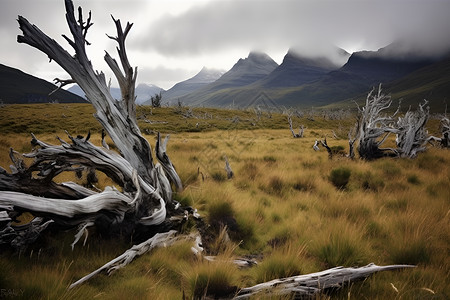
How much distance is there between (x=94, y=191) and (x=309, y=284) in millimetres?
3071

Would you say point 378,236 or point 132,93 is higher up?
point 132,93

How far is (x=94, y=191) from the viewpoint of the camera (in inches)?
133

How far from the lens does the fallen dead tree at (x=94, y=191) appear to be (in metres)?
2.37

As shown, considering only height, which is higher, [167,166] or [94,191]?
[167,166]

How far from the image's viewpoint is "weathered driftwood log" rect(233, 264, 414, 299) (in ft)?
6.48

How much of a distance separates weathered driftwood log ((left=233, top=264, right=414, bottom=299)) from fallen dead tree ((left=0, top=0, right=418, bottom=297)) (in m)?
0.01

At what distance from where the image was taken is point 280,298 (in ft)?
6.25

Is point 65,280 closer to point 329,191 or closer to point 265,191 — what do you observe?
point 265,191

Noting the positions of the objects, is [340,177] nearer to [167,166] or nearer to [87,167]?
[167,166]

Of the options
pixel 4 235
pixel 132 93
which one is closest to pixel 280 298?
pixel 4 235

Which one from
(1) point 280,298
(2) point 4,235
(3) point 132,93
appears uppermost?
(3) point 132,93

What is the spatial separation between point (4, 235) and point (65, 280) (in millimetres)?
924

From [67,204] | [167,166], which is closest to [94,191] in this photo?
[67,204]

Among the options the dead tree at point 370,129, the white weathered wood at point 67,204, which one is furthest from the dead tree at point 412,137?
the white weathered wood at point 67,204
